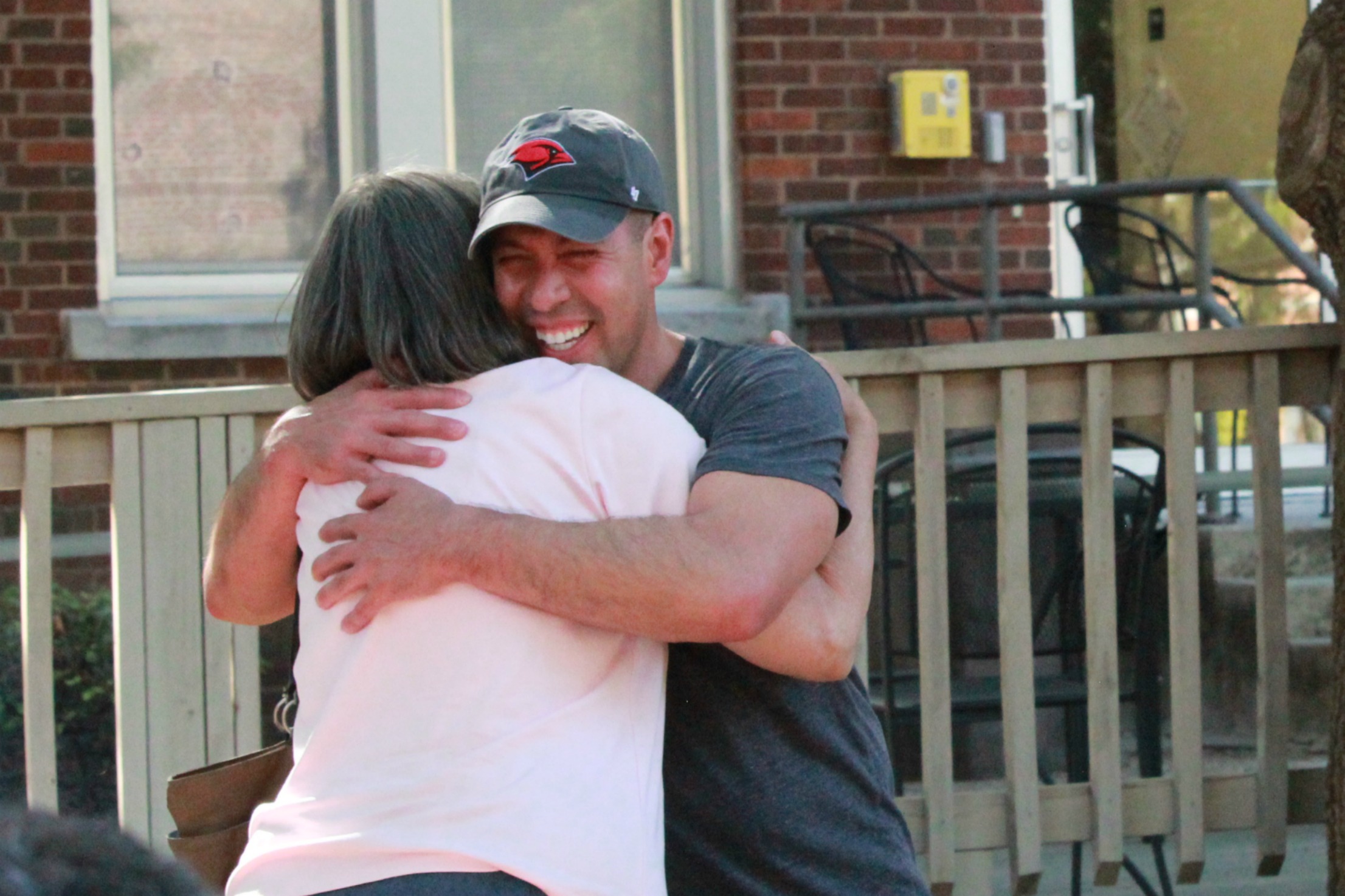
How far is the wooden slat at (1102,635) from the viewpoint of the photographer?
3.45 m

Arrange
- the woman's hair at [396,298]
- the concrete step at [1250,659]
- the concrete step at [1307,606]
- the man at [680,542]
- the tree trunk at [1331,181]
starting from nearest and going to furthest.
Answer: the man at [680,542] → the woman's hair at [396,298] → the tree trunk at [1331,181] → the concrete step at [1250,659] → the concrete step at [1307,606]

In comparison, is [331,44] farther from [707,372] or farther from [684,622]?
[684,622]

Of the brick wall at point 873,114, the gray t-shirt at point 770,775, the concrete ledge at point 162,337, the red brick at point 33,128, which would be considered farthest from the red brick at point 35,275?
the gray t-shirt at point 770,775

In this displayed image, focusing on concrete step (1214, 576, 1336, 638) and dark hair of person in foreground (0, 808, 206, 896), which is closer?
dark hair of person in foreground (0, 808, 206, 896)

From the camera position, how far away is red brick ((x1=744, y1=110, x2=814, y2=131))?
19.8ft

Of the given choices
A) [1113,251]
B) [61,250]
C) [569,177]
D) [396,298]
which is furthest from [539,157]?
[1113,251]

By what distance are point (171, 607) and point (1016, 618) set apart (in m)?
1.68

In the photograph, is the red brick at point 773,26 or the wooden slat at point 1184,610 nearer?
the wooden slat at point 1184,610

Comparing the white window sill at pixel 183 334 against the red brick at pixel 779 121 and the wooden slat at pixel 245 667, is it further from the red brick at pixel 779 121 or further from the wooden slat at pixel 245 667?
the wooden slat at pixel 245 667

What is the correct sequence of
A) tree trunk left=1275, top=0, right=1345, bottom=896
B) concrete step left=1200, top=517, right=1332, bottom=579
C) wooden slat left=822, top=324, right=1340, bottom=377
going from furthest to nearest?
1. concrete step left=1200, top=517, right=1332, bottom=579
2. wooden slat left=822, top=324, right=1340, bottom=377
3. tree trunk left=1275, top=0, right=1345, bottom=896

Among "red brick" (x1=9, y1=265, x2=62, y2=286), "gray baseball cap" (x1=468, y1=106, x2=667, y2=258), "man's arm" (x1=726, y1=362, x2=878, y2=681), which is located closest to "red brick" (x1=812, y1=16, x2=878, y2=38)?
"red brick" (x1=9, y1=265, x2=62, y2=286)

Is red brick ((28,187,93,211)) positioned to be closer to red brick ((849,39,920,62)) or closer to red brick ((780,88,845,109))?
red brick ((780,88,845,109))

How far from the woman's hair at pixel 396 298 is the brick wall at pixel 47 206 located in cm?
385

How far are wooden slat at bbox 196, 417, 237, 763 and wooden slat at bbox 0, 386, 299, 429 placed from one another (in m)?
0.04
